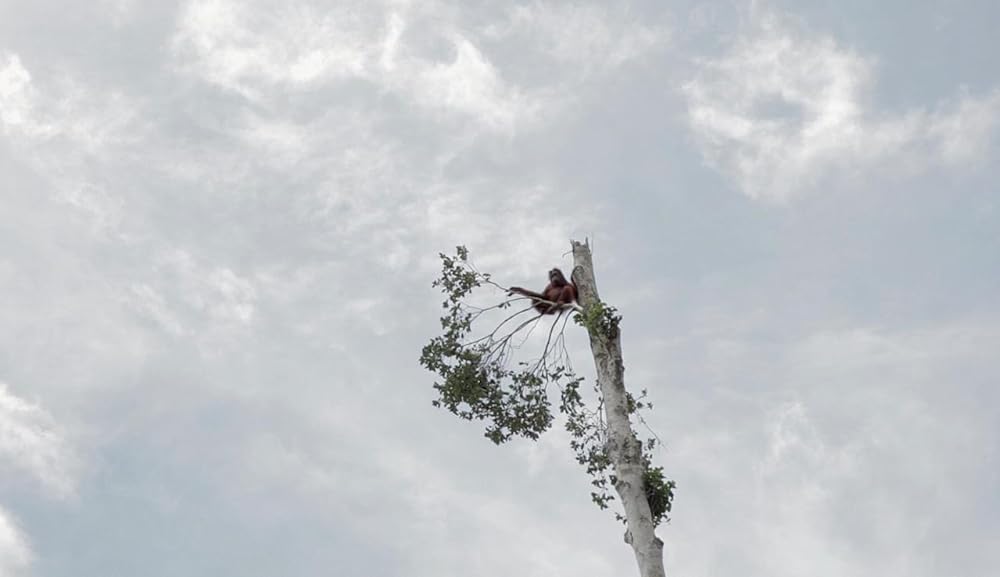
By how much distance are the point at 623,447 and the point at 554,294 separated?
3.52 m

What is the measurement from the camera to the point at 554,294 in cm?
1828

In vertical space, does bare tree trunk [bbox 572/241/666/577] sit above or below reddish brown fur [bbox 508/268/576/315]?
below

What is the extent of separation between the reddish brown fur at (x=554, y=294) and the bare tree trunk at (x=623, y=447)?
246mm

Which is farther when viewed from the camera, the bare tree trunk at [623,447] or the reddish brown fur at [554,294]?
the reddish brown fur at [554,294]

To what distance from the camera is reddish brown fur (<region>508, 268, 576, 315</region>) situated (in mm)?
18078

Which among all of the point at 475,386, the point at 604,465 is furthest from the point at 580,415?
the point at 475,386

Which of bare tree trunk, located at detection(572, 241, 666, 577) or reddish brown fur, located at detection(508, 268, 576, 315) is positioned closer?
bare tree trunk, located at detection(572, 241, 666, 577)

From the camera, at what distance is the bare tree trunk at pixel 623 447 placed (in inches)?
606

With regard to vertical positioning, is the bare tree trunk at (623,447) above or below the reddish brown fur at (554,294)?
below

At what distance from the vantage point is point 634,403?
17.9 meters

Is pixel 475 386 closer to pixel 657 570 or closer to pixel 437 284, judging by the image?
pixel 437 284

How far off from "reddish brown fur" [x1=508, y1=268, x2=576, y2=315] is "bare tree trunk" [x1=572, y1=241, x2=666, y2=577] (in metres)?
0.25

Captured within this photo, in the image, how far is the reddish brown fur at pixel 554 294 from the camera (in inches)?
712

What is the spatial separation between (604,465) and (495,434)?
266cm
